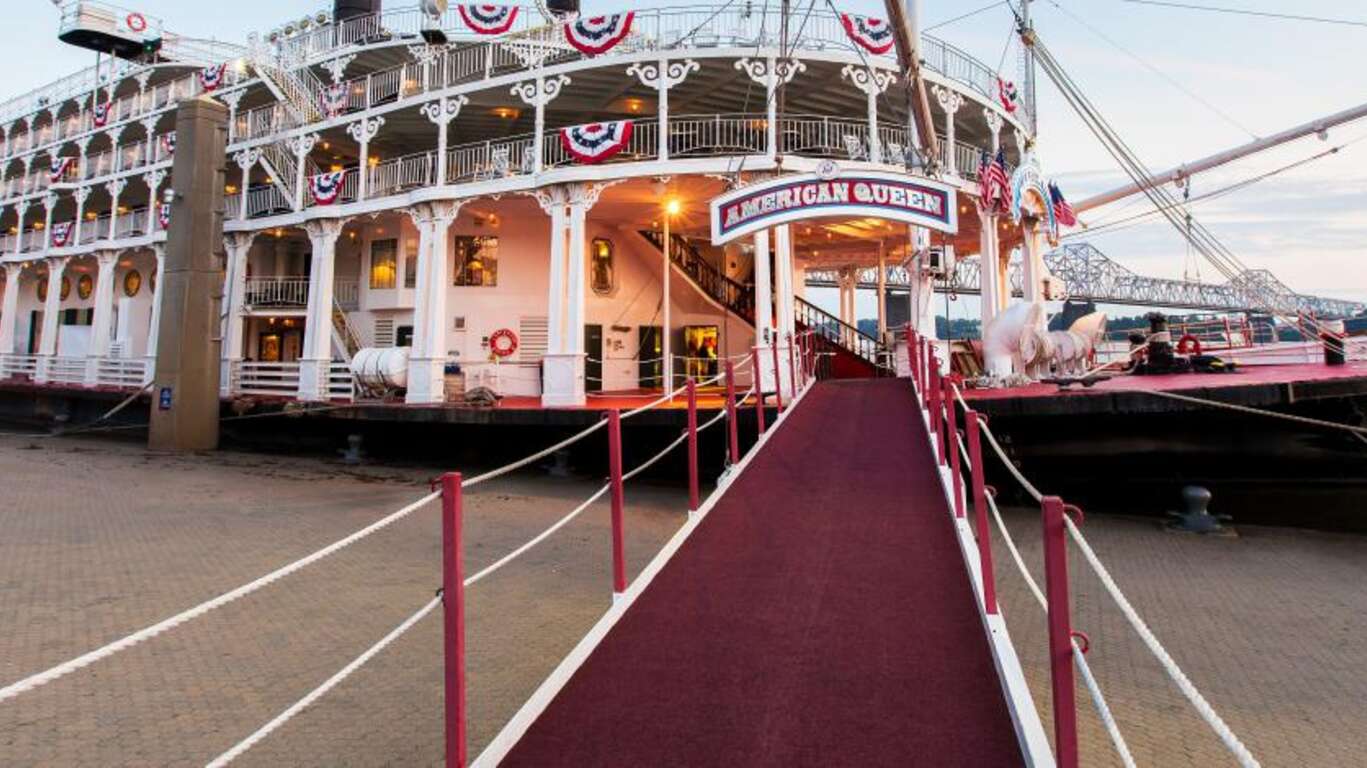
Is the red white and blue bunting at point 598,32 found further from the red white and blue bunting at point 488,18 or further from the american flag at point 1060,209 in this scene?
the american flag at point 1060,209

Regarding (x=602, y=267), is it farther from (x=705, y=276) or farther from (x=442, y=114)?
(x=442, y=114)

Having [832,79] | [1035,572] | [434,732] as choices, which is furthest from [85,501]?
[832,79]

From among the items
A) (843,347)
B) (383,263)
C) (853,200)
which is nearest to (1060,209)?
(843,347)

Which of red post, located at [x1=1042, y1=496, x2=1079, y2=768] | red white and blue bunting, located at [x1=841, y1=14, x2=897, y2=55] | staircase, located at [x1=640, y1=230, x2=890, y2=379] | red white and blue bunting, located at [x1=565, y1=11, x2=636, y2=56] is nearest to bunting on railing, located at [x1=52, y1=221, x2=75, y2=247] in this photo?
staircase, located at [x1=640, y1=230, x2=890, y2=379]

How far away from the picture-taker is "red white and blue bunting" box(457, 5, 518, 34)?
17.2 m

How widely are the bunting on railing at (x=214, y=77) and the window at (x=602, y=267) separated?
15606mm

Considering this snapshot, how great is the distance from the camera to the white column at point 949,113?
16.1 m

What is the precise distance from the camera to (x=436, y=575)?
7.68m

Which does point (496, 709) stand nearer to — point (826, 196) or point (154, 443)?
point (826, 196)

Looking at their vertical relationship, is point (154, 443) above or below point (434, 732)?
above

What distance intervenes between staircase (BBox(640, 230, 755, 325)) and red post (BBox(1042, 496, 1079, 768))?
17334mm

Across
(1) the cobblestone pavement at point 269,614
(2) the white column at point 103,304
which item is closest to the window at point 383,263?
(1) the cobblestone pavement at point 269,614

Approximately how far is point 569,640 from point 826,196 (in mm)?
7616

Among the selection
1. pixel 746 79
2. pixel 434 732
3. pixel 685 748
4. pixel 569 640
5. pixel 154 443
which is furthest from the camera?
pixel 154 443
